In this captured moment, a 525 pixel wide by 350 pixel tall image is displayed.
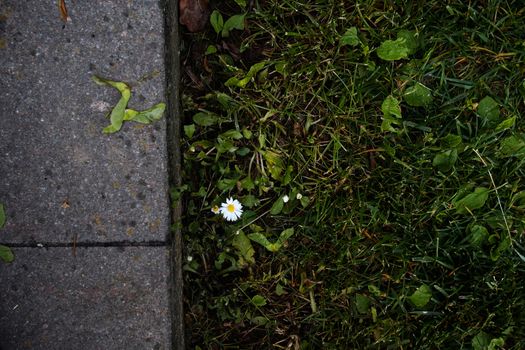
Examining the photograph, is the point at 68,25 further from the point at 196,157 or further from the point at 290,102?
the point at 290,102

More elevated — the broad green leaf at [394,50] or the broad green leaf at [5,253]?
the broad green leaf at [394,50]

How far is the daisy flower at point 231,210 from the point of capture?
1.92 meters

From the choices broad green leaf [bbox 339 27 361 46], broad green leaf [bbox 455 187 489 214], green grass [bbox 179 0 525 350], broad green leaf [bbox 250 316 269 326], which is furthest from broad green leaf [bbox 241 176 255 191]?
broad green leaf [bbox 455 187 489 214]

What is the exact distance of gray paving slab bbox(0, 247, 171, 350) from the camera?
5.96 ft

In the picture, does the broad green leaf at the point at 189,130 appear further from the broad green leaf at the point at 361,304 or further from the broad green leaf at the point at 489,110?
the broad green leaf at the point at 489,110

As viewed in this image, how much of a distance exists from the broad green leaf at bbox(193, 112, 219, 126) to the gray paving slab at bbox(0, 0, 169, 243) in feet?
0.54

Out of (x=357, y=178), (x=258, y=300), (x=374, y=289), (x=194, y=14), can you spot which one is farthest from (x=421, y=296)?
(x=194, y=14)

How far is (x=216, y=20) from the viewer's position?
1.93 m

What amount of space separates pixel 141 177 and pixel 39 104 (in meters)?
0.39

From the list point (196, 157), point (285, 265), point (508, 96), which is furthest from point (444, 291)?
point (196, 157)

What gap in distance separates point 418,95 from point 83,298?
1293mm

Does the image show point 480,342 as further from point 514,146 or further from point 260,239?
point 260,239

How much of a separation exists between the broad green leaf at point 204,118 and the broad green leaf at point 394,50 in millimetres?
602

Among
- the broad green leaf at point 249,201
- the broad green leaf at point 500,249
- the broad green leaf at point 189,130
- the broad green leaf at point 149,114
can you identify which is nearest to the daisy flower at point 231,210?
the broad green leaf at point 249,201
